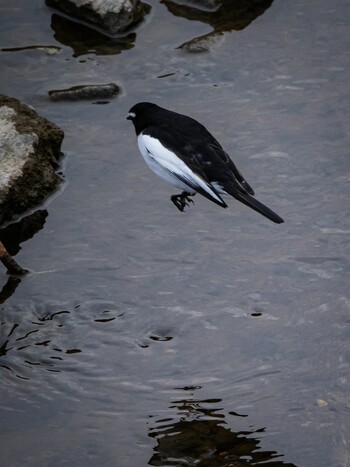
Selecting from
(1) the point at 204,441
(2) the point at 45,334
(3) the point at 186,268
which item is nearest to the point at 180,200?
(3) the point at 186,268

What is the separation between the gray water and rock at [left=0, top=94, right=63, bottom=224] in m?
0.15

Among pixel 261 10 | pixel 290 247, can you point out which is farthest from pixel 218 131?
pixel 261 10

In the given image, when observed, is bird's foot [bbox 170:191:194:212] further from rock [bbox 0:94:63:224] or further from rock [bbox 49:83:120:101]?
rock [bbox 49:83:120:101]

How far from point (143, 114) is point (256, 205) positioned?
138 cm

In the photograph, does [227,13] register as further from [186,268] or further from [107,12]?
[186,268]

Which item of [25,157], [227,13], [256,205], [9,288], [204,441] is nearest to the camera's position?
[204,441]

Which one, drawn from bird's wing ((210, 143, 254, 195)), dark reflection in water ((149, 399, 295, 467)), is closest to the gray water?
dark reflection in water ((149, 399, 295, 467))

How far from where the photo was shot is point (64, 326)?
588cm

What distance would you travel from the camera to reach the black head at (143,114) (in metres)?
6.95

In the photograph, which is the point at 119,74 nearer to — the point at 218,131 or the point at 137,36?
the point at 137,36

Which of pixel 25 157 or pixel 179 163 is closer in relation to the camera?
pixel 179 163

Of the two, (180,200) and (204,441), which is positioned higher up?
(180,200)

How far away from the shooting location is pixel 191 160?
6.41 metres

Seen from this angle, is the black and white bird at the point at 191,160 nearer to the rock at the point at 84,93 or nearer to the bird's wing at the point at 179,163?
the bird's wing at the point at 179,163
